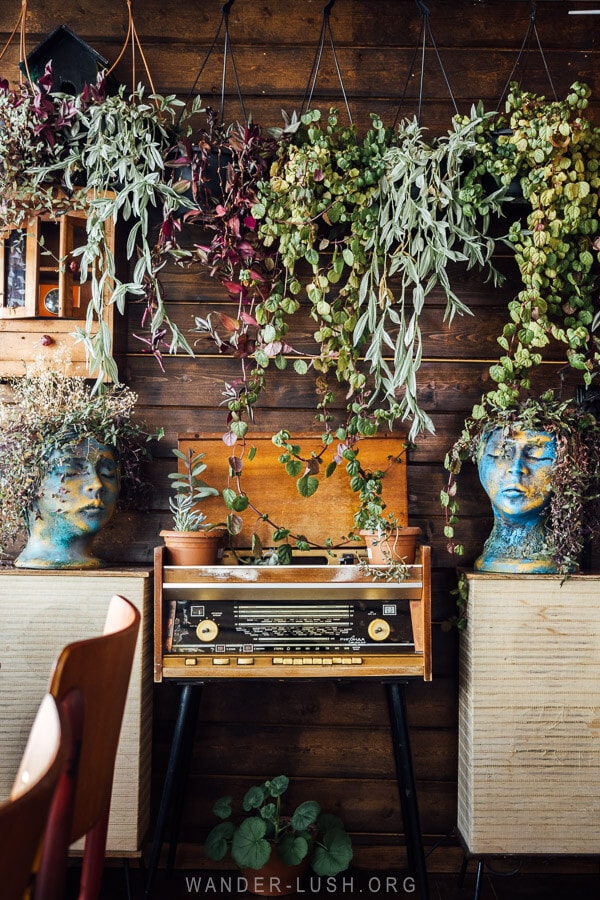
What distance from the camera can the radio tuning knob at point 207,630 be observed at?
6.75ft

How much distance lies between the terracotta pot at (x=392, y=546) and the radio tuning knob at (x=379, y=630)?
6.5 inches

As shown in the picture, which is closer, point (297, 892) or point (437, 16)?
point (297, 892)

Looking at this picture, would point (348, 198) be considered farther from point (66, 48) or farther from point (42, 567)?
point (42, 567)

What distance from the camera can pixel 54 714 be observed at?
0.68 meters

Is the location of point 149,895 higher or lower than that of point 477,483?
lower

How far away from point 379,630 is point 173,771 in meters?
0.67

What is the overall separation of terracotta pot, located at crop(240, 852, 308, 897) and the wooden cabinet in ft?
5.06

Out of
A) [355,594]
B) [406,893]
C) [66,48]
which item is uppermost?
[66,48]

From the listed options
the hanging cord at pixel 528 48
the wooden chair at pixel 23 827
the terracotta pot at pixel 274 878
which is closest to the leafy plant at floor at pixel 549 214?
the hanging cord at pixel 528 48

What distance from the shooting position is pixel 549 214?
2.19 metres

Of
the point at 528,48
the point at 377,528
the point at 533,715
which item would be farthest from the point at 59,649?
the point at 528,48

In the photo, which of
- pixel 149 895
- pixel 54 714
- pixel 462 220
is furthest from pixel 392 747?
pixel 54 714

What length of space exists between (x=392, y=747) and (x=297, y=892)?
51cm

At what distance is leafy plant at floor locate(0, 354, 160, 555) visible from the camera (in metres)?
2.20
